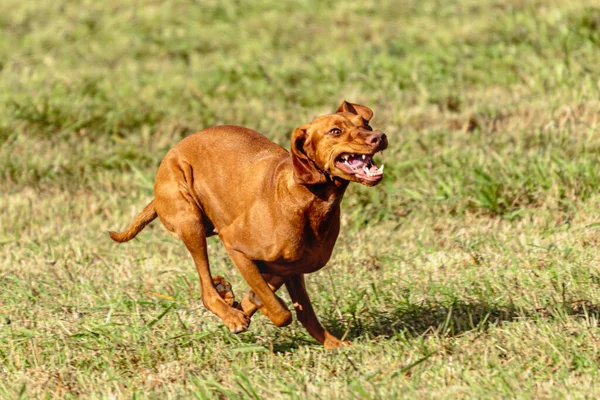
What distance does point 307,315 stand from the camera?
182 inches

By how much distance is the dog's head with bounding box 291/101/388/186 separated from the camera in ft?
12.8

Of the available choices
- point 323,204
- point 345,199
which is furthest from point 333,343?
point 345,199

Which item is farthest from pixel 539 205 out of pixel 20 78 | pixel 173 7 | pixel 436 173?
pixel 173 7

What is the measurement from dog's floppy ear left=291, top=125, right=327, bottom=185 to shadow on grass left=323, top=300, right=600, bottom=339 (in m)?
0.79

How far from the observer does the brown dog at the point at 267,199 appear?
4.03 meters

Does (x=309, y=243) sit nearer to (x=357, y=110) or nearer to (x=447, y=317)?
(x=357, y=110)

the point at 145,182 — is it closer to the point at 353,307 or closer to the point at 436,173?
the point at 436,173

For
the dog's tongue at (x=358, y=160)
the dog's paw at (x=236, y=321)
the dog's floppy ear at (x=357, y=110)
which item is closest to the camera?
the dog's tongue at (x=358, y=160)

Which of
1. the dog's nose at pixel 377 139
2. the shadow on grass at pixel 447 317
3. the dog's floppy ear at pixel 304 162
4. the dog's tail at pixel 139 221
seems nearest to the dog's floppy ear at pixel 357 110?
the dog's floppy ear at pixel 304 162

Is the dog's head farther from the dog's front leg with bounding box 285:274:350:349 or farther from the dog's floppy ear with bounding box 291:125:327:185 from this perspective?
the dog's front leg with bounding box 285:274:350:349

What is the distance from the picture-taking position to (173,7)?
11953mm

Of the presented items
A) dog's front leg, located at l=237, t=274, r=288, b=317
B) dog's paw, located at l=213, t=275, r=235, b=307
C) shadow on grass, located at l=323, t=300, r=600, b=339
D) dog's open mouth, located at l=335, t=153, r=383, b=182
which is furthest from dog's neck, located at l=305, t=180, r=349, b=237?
dog's paw, located at l=213, t=275, r=235, b=307

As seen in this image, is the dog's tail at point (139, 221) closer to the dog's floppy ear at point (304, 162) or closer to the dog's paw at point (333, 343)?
the dog's paw at point (333, 343)

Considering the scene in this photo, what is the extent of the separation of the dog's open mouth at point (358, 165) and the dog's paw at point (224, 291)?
1054mm
